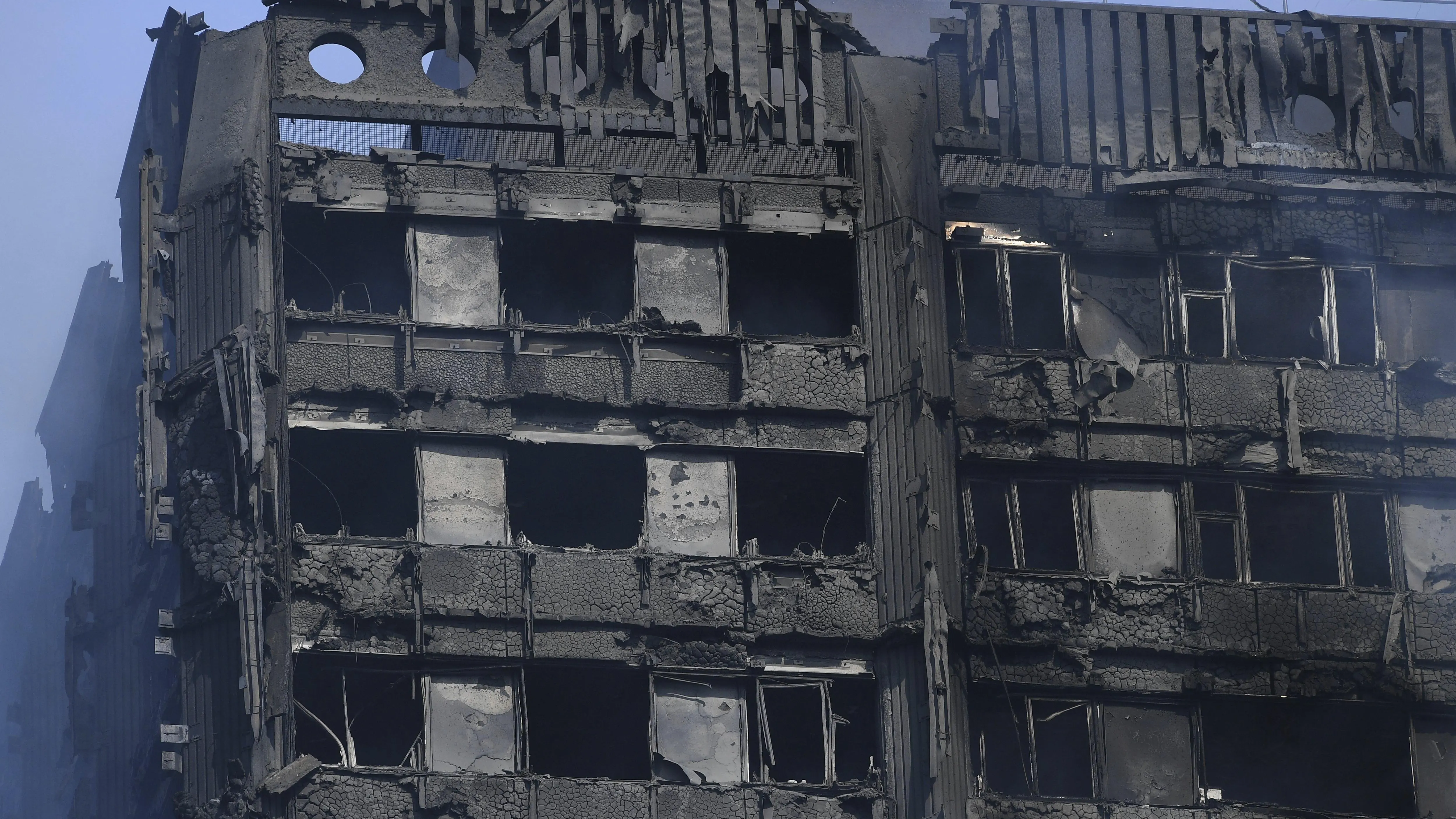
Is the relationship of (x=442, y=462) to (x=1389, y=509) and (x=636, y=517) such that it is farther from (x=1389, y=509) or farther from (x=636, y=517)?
(x=1389, y=509)

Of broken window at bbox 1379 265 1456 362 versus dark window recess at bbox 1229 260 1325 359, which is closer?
dark window recess at bbox 1229 260 1325 359

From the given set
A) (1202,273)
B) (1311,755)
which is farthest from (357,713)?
(1202,273)

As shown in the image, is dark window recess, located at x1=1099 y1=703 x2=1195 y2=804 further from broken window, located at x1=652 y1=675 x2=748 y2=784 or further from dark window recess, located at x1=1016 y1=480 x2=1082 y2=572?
broken window, located at x1=652 y1=675 x2=748 y2=784

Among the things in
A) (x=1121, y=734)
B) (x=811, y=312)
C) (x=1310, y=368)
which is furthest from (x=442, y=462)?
(x=1310, y=368)

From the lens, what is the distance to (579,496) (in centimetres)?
2906

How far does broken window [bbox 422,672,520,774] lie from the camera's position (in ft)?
89.3

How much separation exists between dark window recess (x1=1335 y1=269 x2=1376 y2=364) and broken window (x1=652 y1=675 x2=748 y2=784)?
1003 cm

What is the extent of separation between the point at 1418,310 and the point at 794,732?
1084cm

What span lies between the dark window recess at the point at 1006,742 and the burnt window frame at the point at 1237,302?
216 inches

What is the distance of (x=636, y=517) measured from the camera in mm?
28953

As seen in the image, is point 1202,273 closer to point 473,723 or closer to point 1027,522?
point 1027,522

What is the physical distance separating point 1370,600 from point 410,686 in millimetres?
12789

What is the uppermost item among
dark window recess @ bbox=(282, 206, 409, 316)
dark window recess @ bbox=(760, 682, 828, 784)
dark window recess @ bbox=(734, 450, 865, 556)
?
dark window recess @ bbox=(282, 206, 409, 316)

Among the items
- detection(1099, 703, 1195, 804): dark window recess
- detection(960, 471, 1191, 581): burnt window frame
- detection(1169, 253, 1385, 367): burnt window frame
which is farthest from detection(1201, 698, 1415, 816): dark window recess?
detection(1169, 253, 1385, 367): burnt window frame
